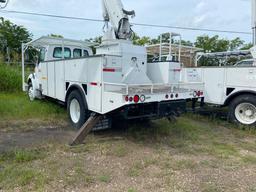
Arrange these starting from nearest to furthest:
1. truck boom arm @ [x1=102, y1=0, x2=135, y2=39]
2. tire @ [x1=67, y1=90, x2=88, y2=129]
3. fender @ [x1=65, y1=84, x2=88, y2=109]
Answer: fender @ [x1=65, y1=84, x2=88, y2=109], tire @ [x1=67, y1=90, x2=88, y2=129], truck boom arm @ [x1=102, y1=0, x2=135, y2=39]

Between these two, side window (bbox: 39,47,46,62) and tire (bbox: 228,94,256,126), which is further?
side window (bbox: 39,47,46,62)

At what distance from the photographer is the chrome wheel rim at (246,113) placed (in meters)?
6.87

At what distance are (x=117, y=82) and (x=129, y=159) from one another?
1.85 meters

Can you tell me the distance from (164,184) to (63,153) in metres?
2.04

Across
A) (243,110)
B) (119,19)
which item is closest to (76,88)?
(119,19)

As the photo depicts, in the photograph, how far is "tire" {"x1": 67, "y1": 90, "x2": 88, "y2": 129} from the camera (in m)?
5.95

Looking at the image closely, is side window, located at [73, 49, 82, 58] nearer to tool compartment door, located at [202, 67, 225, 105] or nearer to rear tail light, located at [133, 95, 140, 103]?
tool compartment door, located at [202, 67, 225, 105]

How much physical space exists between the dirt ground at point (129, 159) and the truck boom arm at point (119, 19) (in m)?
2.41

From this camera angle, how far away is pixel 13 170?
385 cm

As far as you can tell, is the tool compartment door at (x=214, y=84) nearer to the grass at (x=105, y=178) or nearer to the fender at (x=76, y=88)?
the fender at (x=76, y=88)

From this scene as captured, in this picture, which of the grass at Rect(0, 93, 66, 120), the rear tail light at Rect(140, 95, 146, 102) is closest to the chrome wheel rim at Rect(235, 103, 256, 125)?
the rear tail light at Rect(140, 95, 146, 102)

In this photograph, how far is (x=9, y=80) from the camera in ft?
38.2

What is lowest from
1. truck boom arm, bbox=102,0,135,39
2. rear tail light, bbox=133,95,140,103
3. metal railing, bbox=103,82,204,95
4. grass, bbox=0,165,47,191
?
grass, bbox=0,165,47,191

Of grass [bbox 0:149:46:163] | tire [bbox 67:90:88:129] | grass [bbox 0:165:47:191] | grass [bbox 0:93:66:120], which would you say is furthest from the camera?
grass [bbox 0:93:66:120]
